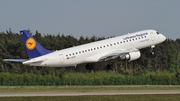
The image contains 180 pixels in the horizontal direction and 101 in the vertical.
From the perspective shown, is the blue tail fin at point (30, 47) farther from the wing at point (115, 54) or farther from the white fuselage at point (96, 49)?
the wing at point (115, 54)

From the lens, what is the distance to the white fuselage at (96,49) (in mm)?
83000

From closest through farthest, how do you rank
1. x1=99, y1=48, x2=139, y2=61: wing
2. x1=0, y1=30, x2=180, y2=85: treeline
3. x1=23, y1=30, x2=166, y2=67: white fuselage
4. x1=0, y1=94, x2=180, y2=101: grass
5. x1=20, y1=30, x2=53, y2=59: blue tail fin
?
1. x1=0, y1=94, x2=180, y2=101: grass
2. x1=23, y1=30, x2=166, y2=67: white fuselage
3. x1=20, y1=30, x2=53, y2=59: blue tail fin
4. x1=99, y1=48, x2=139, y2=61: wing
5. x1=0, y1=30, x2=180, y2=85: treeline

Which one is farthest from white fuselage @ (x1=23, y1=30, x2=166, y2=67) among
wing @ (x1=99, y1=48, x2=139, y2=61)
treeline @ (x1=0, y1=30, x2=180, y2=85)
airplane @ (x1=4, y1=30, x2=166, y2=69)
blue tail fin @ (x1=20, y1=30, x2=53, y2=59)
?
treeline @ (x1=0, y1=30, x2=180, y2=85)

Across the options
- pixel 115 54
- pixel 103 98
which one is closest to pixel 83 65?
pixel 115 54

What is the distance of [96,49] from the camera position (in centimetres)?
8588

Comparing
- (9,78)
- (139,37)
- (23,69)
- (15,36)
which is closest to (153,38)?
(139,37)

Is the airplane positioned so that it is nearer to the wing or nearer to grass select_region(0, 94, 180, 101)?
the wing

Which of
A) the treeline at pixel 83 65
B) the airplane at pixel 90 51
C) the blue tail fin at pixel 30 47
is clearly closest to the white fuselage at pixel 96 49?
the airplane at pixel 90 51

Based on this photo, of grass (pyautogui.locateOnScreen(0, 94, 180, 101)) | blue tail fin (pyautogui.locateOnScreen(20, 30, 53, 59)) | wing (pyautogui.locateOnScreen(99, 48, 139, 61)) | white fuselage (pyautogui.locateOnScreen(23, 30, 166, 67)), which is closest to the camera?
grass (pyautogui.locateOnScreen(0, 94, 180, 101))

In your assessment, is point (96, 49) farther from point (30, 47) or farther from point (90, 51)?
point (30, 47)

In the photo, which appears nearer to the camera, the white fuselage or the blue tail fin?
the white fuselage

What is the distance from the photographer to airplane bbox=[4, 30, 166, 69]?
8306 centimetres

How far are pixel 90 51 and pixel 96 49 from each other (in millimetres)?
1057

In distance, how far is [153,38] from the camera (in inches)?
3573
